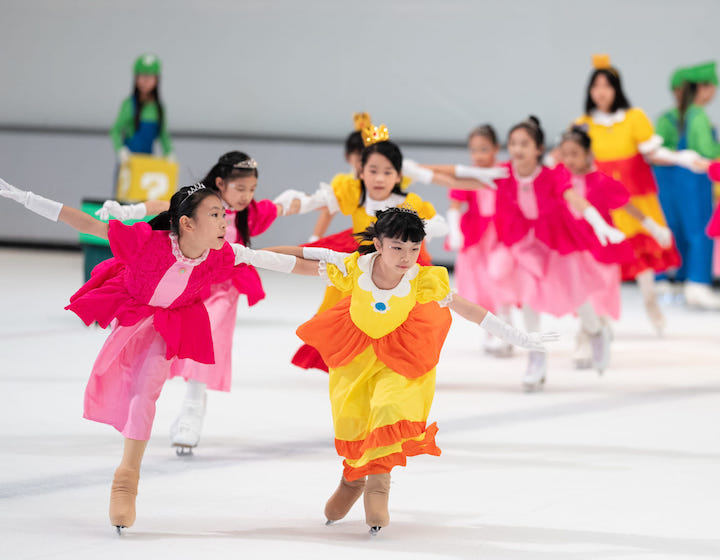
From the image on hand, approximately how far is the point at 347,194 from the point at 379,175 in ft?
0.94

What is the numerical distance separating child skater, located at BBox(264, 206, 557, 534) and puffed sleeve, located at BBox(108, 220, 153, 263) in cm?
52

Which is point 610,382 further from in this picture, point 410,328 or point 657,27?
point 657,27

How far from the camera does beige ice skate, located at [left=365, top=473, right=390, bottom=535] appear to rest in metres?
3.08

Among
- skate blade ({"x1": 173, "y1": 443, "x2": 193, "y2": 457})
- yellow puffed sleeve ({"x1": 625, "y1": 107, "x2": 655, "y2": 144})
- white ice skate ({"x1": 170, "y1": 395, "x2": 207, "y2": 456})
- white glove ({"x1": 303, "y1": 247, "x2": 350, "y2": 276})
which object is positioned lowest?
skate blade ({"x1": 173, "y1": 443, "x2": 193, "y2": 457})

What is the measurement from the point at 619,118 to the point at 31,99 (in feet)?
23.1

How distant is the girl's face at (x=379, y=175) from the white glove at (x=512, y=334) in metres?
1.19

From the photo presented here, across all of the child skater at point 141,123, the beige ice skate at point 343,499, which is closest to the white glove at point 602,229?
the beige ice skate at point 343,499

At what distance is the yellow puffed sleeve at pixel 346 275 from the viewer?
3348 mm

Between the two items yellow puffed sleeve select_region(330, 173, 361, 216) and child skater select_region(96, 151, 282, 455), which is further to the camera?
yellow puffed sleeve select_region(330, 173, 361, 216)

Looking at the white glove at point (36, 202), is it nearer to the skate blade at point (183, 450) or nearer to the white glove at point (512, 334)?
the skate blade at point (183, 450)

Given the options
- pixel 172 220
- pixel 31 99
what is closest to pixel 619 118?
pixel 172 220

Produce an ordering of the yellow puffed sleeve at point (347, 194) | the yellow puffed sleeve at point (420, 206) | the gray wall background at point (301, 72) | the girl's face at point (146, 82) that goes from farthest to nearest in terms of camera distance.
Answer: the gray wall background at point (301, 72) → the girl's face at point (146, 82) → the yellow puffed sleeve at point (347, 194) → the yellow puffed sleeve at point (420, 206)

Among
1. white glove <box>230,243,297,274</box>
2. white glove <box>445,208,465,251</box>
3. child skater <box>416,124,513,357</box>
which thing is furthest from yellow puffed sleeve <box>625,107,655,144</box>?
white glove <box>230,243,297,274</box>

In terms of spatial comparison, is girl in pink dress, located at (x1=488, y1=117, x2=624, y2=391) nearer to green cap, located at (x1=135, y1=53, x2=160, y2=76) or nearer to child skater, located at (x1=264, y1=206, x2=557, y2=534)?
child skater, located at (x1=264, y1=206, x2=557, y2=534)
